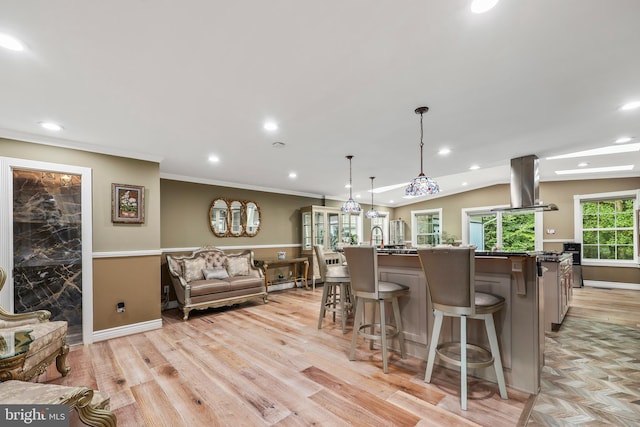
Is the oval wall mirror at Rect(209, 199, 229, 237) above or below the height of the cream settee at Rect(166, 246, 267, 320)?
above

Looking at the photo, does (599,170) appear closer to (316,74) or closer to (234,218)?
(316,74)

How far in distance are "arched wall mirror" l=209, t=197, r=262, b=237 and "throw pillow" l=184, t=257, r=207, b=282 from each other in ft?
2.48

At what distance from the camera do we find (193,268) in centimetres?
468

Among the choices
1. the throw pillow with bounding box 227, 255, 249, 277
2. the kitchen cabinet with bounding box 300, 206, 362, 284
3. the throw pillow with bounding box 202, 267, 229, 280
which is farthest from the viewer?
the kitchen cabinet with bounding box 300, 206, 362, 284

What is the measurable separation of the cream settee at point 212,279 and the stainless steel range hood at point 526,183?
178 inches

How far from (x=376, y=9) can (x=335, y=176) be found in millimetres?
3940

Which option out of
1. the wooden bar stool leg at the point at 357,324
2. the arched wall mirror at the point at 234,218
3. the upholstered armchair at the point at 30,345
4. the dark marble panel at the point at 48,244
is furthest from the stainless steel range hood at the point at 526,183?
the dark marble panel at the point at 48,244

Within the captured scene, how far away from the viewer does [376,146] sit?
11.8ft

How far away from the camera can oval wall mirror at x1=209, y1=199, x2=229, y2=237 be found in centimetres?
541

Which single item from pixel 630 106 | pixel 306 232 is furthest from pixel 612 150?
pixel 306 232

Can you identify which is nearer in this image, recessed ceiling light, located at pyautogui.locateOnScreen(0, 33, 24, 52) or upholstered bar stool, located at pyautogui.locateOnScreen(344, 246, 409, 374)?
recessed ceiling light, located at pyautogui.locateOnScreen(0, 33, 24, 52)

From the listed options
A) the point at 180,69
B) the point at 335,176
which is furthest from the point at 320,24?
the point at 335,176

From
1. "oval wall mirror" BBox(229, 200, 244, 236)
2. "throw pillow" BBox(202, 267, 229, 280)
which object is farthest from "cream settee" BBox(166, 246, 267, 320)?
"oval wall mirror" BBox(229, 200, 244, 236)

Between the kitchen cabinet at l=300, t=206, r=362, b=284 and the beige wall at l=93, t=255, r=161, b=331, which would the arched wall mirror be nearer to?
the kitchen cabinet at l=300, t=206, r=362, b=284
